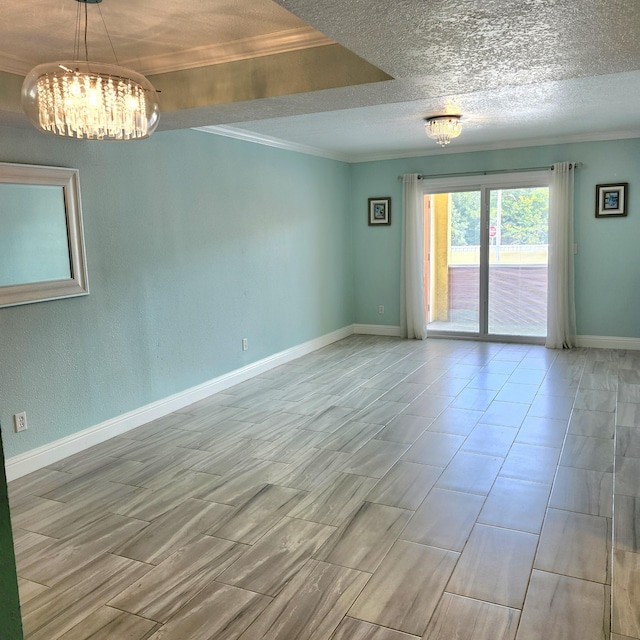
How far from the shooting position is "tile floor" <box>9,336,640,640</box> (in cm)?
222

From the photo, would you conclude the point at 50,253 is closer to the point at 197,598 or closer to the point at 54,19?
the point at 54,19

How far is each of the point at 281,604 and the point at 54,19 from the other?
2789mm

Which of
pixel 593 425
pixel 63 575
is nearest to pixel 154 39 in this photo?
pixel 63 575

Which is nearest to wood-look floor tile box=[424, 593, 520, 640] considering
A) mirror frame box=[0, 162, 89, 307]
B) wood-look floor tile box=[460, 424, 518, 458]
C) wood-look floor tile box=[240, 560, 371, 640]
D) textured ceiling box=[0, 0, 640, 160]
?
wood-look floor tile box=[240, 560, 371, 640]

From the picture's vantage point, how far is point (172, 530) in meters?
2.90

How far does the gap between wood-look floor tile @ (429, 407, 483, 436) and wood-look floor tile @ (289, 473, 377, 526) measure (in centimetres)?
103

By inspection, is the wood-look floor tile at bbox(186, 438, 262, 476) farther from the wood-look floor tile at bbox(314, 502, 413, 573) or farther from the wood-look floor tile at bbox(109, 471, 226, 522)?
the wood-look floor tile at bbox(314, 502, 413, 573)

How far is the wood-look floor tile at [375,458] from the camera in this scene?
3.55 meters

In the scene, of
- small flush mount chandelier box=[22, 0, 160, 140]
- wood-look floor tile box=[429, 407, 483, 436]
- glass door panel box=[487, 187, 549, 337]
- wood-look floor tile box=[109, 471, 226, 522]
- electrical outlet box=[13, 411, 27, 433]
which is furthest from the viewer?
glass door panel box=[487, 187, 549, 337]

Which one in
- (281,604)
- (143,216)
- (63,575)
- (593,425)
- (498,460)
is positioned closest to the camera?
(281,604)

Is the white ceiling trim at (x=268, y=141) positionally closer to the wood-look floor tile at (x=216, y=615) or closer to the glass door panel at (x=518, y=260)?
the glass door panel at (x=518, y=260)

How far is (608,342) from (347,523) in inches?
204

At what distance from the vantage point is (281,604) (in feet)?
7.54

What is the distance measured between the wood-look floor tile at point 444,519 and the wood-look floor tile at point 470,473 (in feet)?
0.28
